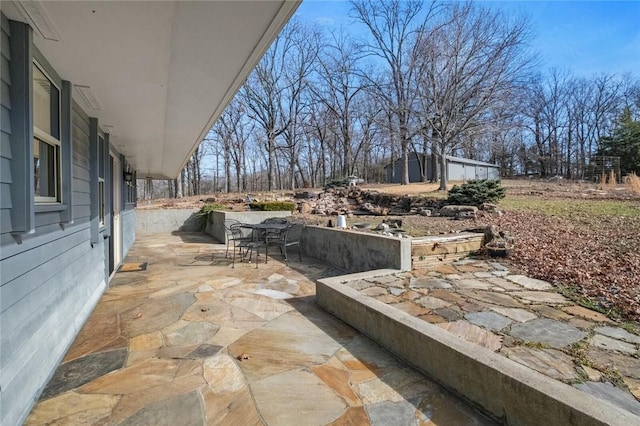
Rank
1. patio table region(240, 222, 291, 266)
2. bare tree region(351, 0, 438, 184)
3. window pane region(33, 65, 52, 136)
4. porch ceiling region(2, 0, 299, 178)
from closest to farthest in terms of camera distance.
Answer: porch ceiling region(2, 0, 299, 178) → window pane region(33, 65, 52, 136) → patio table region(240, 222, 291, 266) → bare tree region(351, 0, 438, 184)

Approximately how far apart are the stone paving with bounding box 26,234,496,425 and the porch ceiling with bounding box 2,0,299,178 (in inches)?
86.0

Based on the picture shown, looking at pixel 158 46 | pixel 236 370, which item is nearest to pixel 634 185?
pixel 236 370

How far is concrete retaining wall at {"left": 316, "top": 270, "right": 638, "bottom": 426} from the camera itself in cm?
154

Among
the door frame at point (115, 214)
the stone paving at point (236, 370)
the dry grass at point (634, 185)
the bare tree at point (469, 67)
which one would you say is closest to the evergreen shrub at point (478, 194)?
the bare tree at point (469, 67)

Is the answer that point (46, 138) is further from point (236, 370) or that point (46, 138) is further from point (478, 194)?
point (478, 194)

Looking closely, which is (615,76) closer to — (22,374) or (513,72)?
(513,72)

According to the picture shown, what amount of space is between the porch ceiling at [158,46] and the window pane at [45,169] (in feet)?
2.09

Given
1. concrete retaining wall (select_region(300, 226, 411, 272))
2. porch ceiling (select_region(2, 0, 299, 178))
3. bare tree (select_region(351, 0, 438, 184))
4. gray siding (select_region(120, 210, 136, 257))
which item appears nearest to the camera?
porch ceiling (select_region(2, 0, 299, 178))

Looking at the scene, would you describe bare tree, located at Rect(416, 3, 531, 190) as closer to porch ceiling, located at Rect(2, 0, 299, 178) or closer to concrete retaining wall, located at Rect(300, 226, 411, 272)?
concrete retaining wall, located at Rect(300, 226, 411, 272)

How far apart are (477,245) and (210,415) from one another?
4.78 metres

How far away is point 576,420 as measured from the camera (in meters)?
1.51

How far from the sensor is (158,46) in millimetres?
2135

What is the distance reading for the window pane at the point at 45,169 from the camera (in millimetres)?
2297

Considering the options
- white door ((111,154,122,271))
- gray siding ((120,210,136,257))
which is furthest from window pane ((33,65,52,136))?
gray siding ((120,210,136,257))
